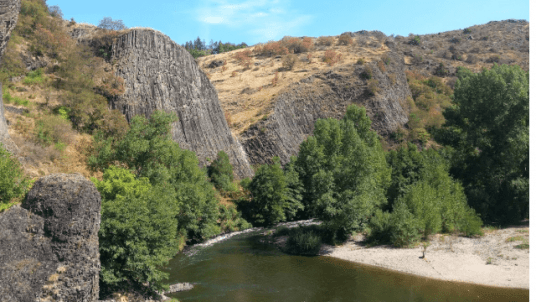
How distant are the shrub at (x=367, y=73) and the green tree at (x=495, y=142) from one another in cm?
3296

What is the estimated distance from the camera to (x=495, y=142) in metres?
40.8

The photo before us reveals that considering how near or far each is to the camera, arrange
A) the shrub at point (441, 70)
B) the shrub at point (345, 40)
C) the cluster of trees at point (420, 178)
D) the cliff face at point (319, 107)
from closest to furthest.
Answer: the cluster of trees at point (420, 178), the cliff face at point (319, 107), the shrub at point (345, 40), the shrub at point (441, 70)

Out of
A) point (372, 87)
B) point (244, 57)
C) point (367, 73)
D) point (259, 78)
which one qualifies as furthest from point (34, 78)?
point (244, 57)

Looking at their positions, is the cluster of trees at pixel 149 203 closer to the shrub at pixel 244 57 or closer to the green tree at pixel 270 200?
the green tree at pixel 270 200

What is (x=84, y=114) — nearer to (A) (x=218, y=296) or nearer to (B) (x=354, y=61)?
(A) (x=218, y=296)

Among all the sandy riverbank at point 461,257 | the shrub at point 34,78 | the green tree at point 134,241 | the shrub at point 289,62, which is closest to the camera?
the green tree at point 134,241

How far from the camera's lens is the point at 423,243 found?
105 ft

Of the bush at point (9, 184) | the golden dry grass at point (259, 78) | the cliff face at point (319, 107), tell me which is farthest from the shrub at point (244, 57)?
the bush at point (9, 184)

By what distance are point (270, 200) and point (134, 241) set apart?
27.2 meters

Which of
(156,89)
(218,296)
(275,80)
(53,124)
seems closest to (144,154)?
(53,124)

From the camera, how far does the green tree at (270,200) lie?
44719 millimetres

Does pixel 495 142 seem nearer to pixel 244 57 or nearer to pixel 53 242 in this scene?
pixel 53 242

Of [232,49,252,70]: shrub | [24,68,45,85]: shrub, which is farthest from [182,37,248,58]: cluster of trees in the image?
[24,68,45,85]: shrub

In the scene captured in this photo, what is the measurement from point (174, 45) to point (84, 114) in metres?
19.3
